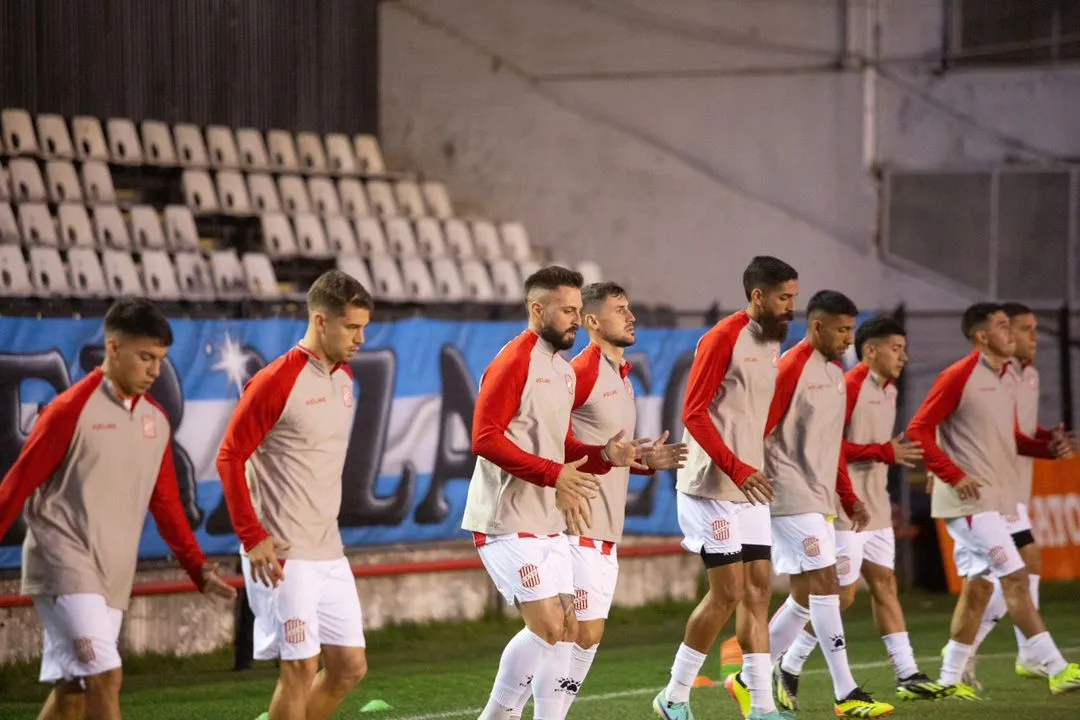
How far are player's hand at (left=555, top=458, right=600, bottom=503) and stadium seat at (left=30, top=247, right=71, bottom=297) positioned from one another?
8.77m

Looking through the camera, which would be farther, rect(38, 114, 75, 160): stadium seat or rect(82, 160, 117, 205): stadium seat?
rect(38, 114, 75, 160): stadium seat

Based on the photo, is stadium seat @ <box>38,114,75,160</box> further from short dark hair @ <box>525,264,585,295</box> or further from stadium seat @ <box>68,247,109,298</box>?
short dark hair @ <box>525,264,585,295</box>

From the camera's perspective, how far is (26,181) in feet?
54.5

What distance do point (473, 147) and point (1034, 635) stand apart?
12.1m

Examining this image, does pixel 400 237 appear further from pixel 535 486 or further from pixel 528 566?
pixel 528 566

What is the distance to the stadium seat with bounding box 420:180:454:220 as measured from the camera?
20141mm

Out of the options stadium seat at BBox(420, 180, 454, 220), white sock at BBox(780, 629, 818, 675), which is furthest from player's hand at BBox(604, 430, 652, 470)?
stadium seat at BBox(420, 180, 454, 220)

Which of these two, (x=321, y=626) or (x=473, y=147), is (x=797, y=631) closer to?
(x=321, y=626)

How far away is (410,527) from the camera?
13.5 metres

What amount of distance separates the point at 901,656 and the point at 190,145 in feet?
36.2

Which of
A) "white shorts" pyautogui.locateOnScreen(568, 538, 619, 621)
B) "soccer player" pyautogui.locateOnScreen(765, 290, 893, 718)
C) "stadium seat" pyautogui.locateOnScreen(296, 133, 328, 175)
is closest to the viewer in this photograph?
"white shorts" pyautogui.locateOnScreen(568, 538, 619, 621)

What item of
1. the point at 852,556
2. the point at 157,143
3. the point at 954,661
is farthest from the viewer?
the point at 157,143

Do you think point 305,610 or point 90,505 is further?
point 305,610

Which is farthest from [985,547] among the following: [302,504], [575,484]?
[302,504]
